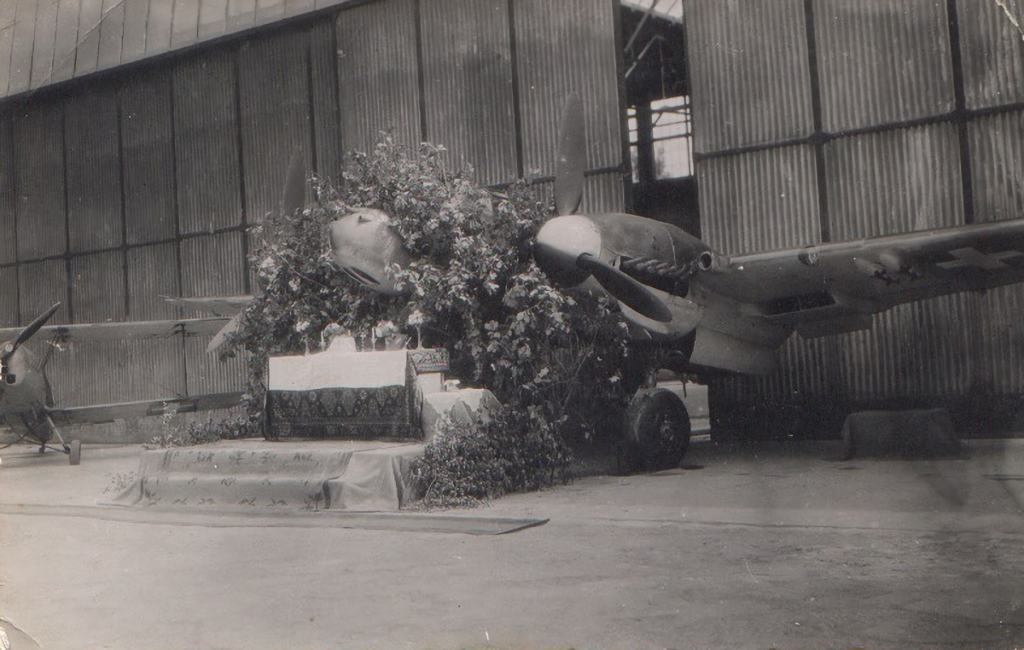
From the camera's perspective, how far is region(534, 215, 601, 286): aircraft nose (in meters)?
10.4

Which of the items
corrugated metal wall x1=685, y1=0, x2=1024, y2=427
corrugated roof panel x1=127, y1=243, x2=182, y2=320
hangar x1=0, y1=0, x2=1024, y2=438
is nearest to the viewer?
corrugated metal wall x1=685, y1=0, x2=1024, y2=427

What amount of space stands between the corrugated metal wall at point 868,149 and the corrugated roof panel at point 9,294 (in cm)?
1751

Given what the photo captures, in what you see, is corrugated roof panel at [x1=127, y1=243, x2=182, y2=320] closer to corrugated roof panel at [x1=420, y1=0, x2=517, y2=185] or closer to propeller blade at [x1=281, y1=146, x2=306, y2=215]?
corrugated roof panel at [x1=420, y1=0, x2=517, y2=185]

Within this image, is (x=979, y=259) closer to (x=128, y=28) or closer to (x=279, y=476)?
(x=279, y=476)

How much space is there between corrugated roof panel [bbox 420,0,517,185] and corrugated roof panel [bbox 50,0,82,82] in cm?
770

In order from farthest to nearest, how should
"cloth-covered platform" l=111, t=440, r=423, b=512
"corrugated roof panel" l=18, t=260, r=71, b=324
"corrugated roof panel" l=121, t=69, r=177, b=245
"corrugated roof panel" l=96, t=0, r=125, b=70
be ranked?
"corrugated roof panel" l=18, t=260, r=71, b=324
"corrugated roof panel" l=96, t=0, r=125, b=70
"corrugated roof panel" l=121, t=69, r=177, b=245
"cloth-covered platform" l=111, t=440, r=423, b=512

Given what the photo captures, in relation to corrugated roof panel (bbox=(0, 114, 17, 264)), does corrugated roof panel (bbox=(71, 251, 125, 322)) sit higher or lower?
lower

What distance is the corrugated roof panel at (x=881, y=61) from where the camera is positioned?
13375 millimetres

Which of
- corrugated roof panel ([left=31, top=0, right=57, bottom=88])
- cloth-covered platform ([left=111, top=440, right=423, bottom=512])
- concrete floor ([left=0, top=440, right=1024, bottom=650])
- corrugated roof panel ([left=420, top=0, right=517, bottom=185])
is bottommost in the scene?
concrete floor ([left=0, top=440, right=1024, bottom=650])

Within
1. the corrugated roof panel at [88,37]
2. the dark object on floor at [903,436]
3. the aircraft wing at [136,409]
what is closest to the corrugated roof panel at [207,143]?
the corrugated roof panel at [88,37]

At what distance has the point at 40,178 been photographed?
2316cm

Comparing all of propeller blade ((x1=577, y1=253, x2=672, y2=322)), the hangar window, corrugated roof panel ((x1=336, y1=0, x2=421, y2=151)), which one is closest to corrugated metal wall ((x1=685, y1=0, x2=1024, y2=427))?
propeller blade ((x1=577, y1=253, x2=672, y2=322))

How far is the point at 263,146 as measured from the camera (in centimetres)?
1969

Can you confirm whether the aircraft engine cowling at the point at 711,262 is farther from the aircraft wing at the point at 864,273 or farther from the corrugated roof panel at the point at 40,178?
the corrugated roof panel at the point at 40,178
